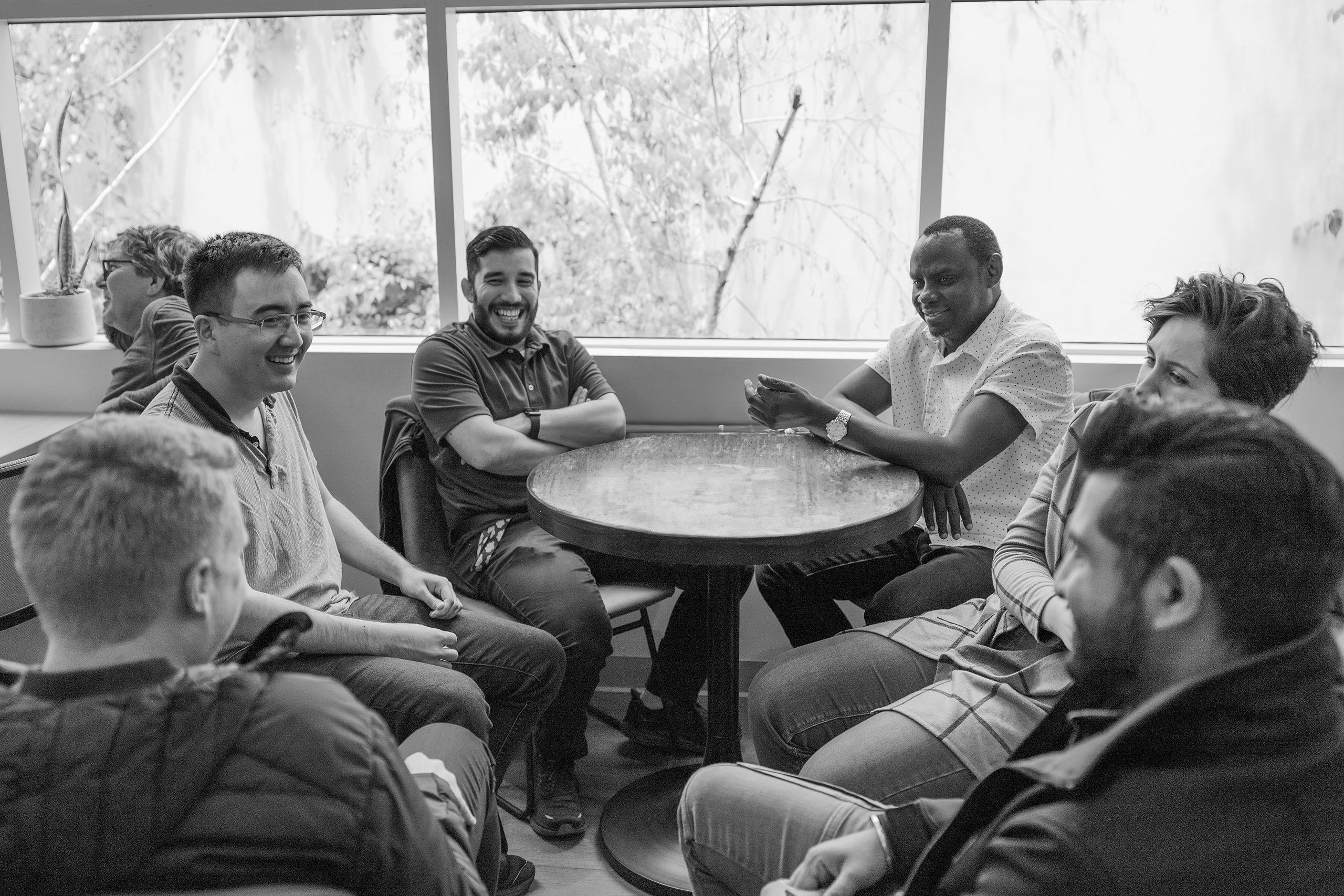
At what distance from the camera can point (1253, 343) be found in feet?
5.65

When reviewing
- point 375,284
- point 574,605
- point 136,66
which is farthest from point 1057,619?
point 136,66

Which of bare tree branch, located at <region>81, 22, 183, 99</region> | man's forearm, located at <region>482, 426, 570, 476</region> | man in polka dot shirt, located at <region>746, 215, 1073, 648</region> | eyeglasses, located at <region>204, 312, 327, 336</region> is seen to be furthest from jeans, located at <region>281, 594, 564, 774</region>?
bare tree branch, located at <region>81, 22, 183, 99</region>

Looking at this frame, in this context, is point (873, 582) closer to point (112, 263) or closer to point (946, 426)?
point (946, 426)

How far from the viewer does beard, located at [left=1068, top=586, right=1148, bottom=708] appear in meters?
0.91

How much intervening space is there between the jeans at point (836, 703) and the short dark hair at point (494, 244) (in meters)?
1.37

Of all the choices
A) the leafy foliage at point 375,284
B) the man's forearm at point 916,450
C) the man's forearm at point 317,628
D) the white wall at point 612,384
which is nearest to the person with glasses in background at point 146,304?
the white wall at point 612,384

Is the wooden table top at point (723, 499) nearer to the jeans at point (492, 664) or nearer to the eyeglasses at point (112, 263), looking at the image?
the jeans at point (492, 664)

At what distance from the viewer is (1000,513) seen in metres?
2.48

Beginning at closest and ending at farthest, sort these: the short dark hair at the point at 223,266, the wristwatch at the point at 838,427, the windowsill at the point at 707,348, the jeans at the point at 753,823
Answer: the jeans at the point at 753,823
the short dark hair at the point at 223,266
the wristwatch at the point at 838,427
the windowsill at the point at 707,348

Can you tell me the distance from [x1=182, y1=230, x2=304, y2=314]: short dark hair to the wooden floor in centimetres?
134

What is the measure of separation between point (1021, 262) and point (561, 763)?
1933 millimetres

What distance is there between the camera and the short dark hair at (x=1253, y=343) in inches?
67.7

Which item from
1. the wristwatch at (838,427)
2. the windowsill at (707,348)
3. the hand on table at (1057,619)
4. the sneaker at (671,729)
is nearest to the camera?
the hand on table at (1057,619)

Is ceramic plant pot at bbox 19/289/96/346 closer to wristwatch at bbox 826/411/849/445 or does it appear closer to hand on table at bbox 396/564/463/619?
hand on table at bbox 396/564/463/619
